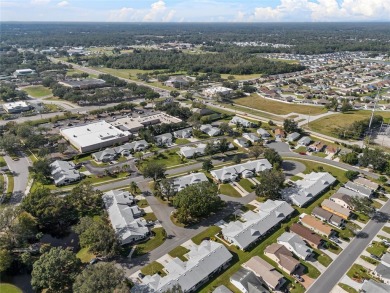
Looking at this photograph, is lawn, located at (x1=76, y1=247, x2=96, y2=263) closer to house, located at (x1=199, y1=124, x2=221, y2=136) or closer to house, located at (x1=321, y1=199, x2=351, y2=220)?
house, located at (x1=321, y1=199, x2=351, y2=220)

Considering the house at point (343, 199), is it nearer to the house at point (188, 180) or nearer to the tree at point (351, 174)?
the tree at point (351, 174)

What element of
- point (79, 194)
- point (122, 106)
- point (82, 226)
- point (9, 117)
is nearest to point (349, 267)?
point (82, 226)

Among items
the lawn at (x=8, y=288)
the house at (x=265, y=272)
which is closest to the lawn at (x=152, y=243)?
the house at (x=265, y=272)

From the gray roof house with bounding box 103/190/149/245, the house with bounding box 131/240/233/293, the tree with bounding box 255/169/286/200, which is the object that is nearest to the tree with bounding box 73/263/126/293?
the house with bounding box 131/240/233/293

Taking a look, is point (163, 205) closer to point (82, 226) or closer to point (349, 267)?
point (82, 226)

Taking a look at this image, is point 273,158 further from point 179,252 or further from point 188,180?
point 179,252

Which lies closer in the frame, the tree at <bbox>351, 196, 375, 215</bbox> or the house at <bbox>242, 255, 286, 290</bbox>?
the house at <bbox>242, 255, 286, 290</bbox>

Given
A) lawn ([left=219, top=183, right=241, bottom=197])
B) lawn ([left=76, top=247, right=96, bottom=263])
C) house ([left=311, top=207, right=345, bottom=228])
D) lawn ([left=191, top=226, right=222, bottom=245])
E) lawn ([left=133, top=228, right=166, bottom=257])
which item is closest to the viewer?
lawn ([left=76, top=247, right=96, bottom=263])
